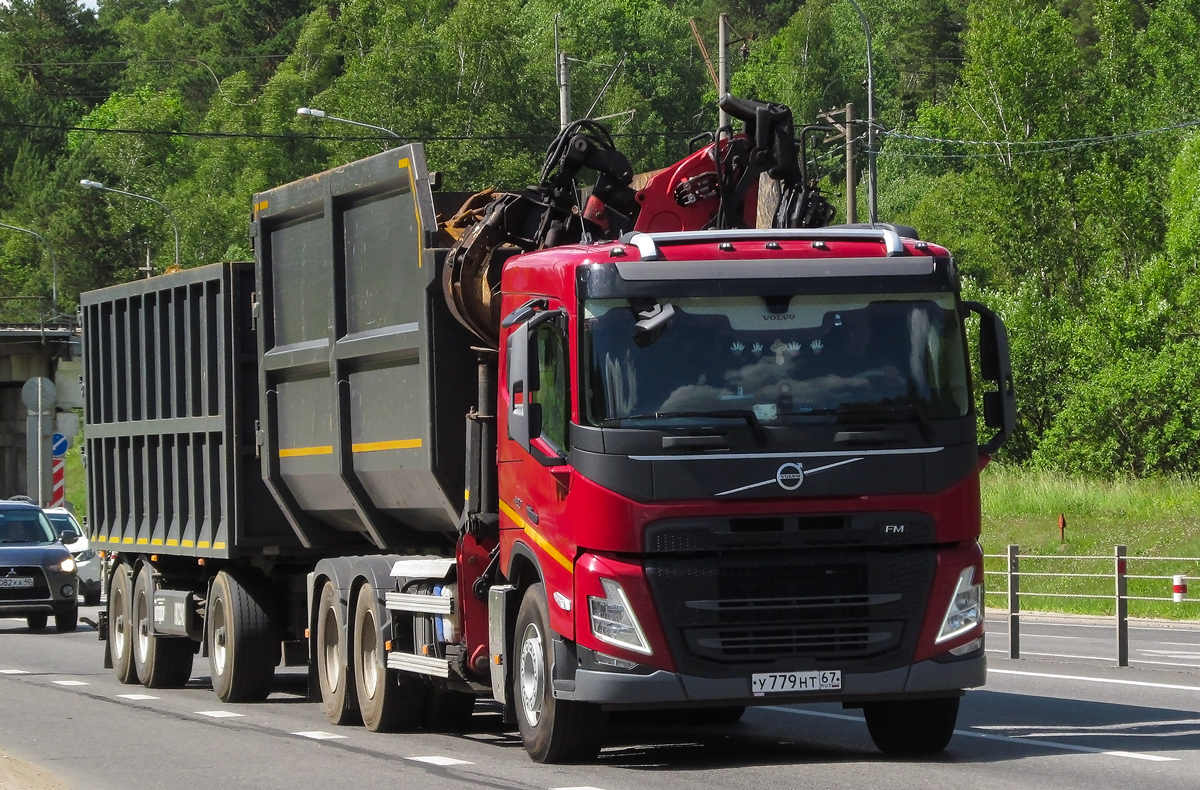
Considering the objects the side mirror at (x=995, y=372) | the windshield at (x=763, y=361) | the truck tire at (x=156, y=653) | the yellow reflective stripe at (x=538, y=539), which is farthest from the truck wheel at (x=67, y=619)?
the side mirror at (x=995, y=372)

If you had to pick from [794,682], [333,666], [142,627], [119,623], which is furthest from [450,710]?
[119,623]

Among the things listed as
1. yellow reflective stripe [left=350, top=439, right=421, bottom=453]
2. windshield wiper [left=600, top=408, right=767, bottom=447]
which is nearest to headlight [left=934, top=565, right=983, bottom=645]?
windshield wiper [left=600, top=408, right=767, bottom=447]

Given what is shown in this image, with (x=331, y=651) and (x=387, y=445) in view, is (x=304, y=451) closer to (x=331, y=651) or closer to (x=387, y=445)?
(x=331, y=651)

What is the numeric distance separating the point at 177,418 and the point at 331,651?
3901 millimetres

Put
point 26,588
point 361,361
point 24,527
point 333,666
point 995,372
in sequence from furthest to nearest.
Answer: point 24,527
point 26,588
point 333,666
point 361,361
point 995,372

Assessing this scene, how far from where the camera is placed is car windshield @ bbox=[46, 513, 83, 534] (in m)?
36.2

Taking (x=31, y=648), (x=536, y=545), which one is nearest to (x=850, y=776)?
(x=536, y=545)

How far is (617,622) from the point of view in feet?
34.7

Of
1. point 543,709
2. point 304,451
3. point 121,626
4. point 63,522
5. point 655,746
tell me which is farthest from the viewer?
point 63,522

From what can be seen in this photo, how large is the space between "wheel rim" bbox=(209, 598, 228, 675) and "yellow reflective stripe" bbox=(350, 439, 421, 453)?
330 cm

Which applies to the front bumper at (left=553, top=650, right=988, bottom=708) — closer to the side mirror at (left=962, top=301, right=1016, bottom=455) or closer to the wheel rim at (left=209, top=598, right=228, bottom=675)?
the side mirror at (left=962, top=301, right=1016, bottom=455)

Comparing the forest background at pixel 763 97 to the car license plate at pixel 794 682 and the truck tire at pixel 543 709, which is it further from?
the car license plate at pixel 794 682

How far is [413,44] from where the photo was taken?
258 ft

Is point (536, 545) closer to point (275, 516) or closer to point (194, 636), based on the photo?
point (275, 516)
